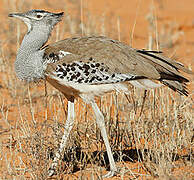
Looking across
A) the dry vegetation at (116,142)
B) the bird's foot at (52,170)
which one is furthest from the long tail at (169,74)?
the bird's foot at (52,170)

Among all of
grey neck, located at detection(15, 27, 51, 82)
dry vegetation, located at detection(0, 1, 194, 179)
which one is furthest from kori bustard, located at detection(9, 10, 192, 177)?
dry vegetation, located at detection(0, 1, 194, 179)

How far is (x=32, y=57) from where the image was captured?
3.04 metres

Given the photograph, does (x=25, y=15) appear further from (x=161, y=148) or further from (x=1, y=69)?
(x=1, y=69)

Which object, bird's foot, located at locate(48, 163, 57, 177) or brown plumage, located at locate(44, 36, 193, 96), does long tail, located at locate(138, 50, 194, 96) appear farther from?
bird's foot, located at locate(48, 163, 57, 177)

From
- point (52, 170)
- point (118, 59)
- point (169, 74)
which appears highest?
point (118, 59)

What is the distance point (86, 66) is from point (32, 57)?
0.38 metres

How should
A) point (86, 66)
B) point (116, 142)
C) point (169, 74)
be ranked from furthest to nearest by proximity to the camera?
1. point (116, 142)
2. point (169, 74)
3. point (86, 66)

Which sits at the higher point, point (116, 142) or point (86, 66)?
point (86, 66)

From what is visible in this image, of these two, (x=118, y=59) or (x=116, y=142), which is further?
(x=116, y=142)

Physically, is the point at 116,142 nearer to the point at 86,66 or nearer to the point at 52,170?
the point at 52,170

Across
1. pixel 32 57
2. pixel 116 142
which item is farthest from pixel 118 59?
pixel 116 142

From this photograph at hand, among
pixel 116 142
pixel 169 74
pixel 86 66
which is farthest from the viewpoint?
pixel 116 142

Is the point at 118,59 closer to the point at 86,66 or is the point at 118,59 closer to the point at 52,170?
the point at 86,66

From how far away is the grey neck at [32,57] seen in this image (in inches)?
119
